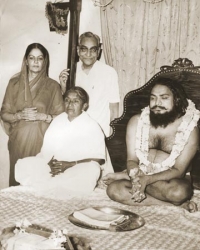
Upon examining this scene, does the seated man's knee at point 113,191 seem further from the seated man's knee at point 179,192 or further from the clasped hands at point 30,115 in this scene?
the clasped hands at point 30,115

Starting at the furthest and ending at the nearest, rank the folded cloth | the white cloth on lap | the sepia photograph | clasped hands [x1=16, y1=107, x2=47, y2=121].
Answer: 1. clasped hands [x1=16, y1=107, x2=47, y2=121]
2. the white cloth on lap
3. the sepia photograph
4. the folded cloth

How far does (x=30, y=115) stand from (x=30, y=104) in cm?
12

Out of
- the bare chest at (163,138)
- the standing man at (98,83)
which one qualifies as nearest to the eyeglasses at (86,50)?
the standing man at (98,83)

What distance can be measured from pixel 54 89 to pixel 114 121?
0.77 meters

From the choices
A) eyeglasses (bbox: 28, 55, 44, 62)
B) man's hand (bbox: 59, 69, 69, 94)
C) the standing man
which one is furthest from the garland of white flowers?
eyeglasses (bbox: 28, 55, 44, 62)

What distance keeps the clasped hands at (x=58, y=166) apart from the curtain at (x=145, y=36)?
903mm

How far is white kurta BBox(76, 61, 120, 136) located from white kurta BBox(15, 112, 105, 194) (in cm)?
9

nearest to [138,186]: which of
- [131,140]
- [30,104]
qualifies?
[131,140]

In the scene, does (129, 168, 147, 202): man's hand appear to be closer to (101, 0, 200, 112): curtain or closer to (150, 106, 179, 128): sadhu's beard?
(150, 106, 179, 128): sadhu's beard

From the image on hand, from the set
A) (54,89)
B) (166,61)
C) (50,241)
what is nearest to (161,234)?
(50,241)

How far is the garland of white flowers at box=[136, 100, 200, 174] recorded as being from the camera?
3.56m

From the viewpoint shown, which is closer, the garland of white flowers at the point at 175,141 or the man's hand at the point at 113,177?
the garland of white flowers at the point at 175,141

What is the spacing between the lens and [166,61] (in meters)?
3.76

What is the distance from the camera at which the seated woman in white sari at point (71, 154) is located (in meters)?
3.94
